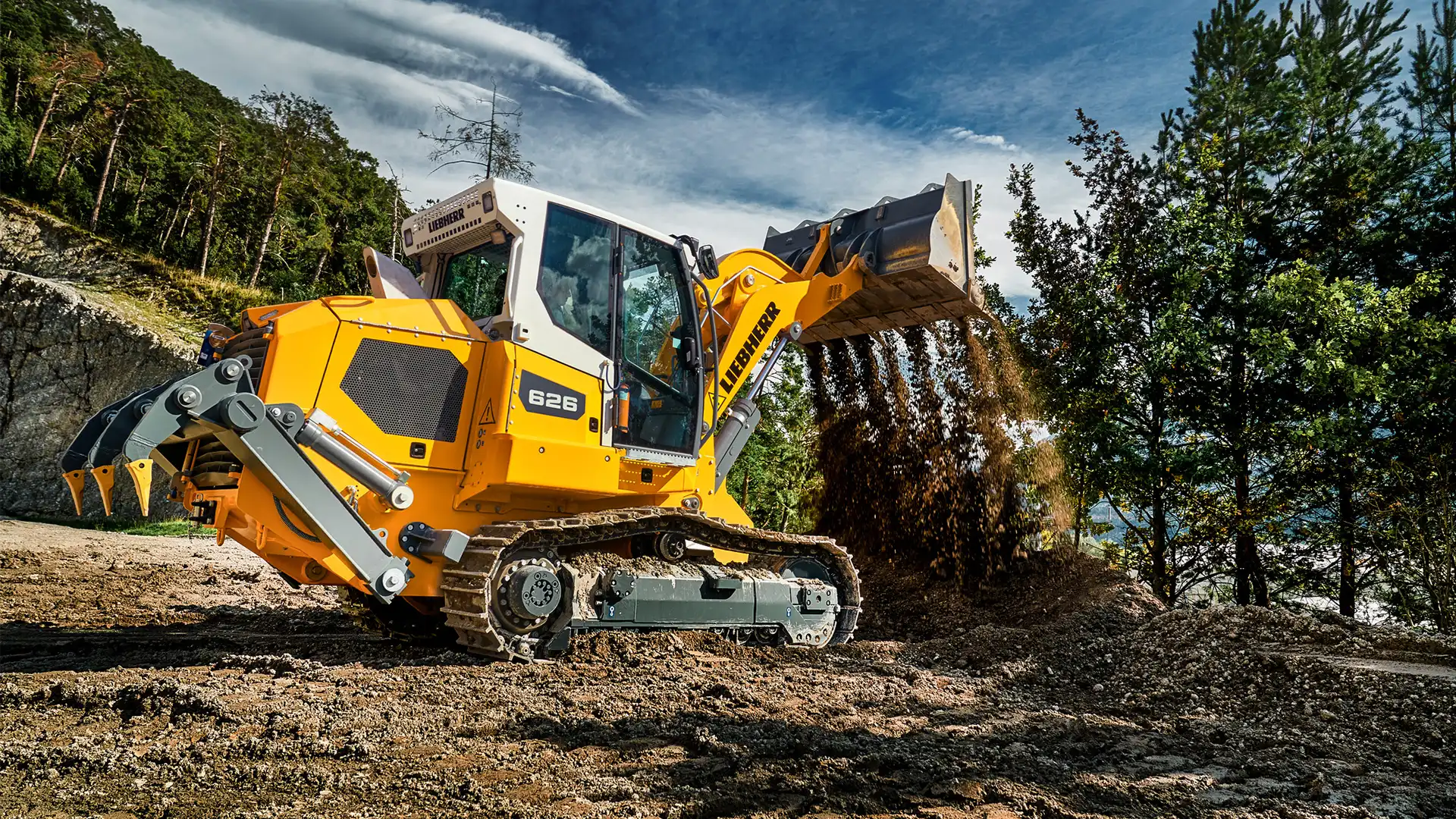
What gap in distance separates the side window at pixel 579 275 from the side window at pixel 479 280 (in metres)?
0.29

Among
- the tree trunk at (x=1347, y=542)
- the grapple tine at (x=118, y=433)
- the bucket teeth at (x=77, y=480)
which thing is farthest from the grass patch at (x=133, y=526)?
the tree trunk at (x=1347, y=542)

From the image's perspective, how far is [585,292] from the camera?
230 inches

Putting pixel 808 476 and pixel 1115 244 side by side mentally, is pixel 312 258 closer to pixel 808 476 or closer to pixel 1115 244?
pixel 808 476

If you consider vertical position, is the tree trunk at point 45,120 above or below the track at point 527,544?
above

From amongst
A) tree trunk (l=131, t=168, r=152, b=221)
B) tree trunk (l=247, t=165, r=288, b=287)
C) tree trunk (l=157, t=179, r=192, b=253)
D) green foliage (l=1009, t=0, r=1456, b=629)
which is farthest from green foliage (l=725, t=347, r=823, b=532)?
tree trunk (l=131, t=168, r=152, b=221)

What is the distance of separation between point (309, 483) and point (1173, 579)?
10.7 metres

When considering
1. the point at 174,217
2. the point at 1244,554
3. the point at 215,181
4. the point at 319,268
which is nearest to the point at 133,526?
the point at 215,181

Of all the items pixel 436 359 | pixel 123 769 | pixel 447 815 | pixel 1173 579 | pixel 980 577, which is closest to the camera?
pixel 447 815

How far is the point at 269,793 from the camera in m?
3.17

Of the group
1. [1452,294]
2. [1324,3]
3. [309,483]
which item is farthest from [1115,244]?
[309,483]

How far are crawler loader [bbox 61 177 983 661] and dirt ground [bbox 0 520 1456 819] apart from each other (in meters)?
0.45

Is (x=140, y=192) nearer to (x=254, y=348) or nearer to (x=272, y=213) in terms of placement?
(x=272, y=213)

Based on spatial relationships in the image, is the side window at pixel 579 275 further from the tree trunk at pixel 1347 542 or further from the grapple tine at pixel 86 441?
the tree trunk at pixel 1347 542

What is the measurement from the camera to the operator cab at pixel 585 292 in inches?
220
